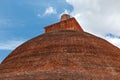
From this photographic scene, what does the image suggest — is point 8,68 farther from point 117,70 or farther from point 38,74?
point 117,70

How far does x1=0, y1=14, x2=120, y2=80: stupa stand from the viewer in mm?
13641

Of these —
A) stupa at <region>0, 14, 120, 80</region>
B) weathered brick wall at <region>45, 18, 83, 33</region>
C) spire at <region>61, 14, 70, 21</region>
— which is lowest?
stupa at <region>0, 14, 120, 80</region>

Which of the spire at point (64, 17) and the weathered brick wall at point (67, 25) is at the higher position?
the spire at point (64, 17)

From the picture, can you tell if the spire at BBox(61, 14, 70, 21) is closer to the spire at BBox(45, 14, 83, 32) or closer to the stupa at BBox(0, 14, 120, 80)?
the spire at BBox(45, 14, 83, 32)

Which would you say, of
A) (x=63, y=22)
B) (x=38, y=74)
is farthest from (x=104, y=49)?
(x=63, y=22)

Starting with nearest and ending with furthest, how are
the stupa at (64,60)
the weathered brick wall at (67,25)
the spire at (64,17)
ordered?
the stupa at (64,60) → the weathered brick wall at (67,25) → the spire at (64,17)

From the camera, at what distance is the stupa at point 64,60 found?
13.6m

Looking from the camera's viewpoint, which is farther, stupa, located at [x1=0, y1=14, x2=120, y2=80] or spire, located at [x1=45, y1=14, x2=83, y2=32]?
spire, located at [x1=45, y1=14, x2=83, y2=32]

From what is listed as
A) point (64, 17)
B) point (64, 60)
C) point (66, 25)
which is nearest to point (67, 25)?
point (66, 25)

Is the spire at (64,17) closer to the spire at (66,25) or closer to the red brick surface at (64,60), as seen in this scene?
the spire at (66,25)

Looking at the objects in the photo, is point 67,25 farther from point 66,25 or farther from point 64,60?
point 64,60

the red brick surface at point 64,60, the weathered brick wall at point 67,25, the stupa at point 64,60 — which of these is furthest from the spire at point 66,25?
the red brick surface at point 64,60

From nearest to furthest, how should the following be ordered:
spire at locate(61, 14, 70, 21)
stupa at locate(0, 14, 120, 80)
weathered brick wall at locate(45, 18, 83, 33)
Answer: stupa at locate(0, 14, 120, 80) → weathered brick wall at locate(45, 18, 83, 33) → spire at locate(61, 14, 70, 21)

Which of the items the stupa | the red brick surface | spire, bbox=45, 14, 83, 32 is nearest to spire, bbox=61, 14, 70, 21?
spire, bbox=45, 14, 83, 32
